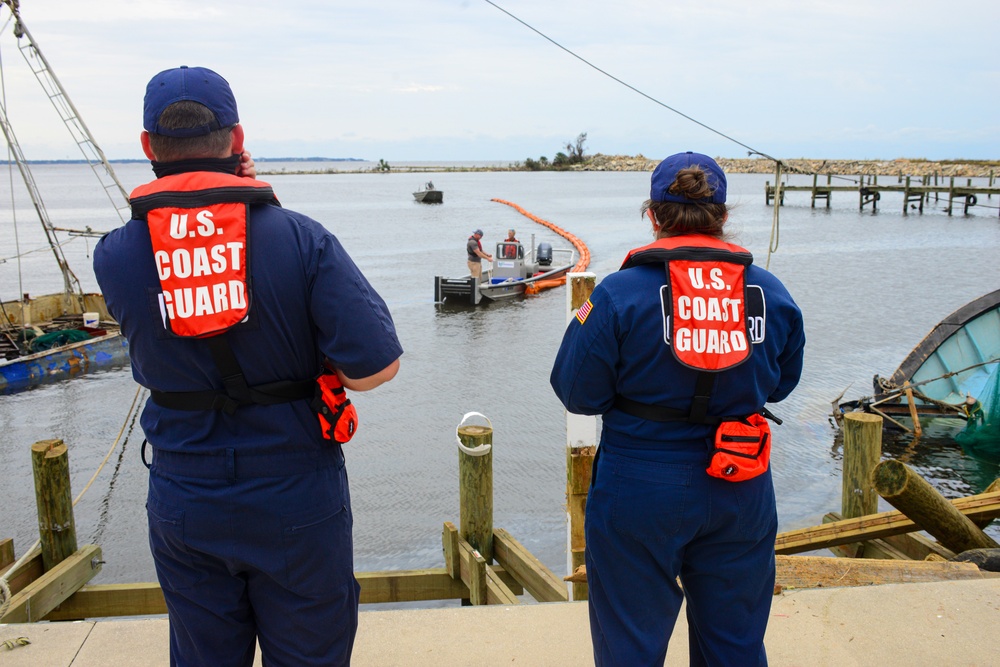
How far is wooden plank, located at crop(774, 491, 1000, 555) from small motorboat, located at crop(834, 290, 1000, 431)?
649 cm

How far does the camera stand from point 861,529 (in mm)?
5688

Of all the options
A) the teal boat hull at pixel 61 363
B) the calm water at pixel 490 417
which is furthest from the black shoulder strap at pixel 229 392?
the teal boat hull at pixel 61 363

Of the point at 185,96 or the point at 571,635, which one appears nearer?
the point at 185,96

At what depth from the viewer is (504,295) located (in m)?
24.7

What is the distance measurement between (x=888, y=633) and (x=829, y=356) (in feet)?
48.3

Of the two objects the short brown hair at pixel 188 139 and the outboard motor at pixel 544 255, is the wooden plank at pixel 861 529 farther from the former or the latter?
the outboard motor at pixel 544 255

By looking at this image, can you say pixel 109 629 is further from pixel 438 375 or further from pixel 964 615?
pixel 438 375

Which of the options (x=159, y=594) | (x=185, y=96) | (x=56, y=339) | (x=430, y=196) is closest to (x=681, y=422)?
(x=185, y=96)

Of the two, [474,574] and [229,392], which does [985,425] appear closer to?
[474,574]

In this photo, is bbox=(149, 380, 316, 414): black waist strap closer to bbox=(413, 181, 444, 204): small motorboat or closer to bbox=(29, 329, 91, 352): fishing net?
bbox=(29, 329, 91, 352): fishing net

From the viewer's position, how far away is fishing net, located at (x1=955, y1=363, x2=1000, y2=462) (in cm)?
1103

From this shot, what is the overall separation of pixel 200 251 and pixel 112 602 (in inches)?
178

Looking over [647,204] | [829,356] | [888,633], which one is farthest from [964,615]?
[829,356]

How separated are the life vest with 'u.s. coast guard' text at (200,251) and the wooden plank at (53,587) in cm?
388
